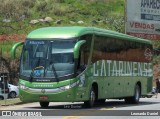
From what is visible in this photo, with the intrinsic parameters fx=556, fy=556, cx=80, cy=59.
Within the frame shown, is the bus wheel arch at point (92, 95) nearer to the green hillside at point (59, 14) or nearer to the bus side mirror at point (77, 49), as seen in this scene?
the bus side mirror at point (77, 49)

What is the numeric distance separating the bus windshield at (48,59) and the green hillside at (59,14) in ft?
112

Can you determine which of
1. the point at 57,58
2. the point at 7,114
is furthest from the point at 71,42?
the point at 7,114

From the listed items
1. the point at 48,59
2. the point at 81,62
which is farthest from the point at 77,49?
the point at 48,59

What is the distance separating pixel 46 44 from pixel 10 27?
37.0 m

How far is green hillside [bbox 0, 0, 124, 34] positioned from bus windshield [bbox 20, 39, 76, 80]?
112 feet

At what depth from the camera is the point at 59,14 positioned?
71000mm

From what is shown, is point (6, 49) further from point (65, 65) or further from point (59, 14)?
point (65, 65)

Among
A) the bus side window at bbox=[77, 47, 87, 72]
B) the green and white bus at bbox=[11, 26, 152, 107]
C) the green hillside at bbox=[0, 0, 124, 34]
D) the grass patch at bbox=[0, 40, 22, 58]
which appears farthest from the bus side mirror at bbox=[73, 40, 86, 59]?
the green hillside at bbox=[0, 0, 124, 34]

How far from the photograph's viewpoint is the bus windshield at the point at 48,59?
74.0 ft

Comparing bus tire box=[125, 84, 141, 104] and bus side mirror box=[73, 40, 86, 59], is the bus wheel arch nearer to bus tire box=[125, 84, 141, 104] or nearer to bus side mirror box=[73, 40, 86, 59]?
bus side mirror box=[73, 40, 86, 59]

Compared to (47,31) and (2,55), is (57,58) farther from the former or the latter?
(2,55)

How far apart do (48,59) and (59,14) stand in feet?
160

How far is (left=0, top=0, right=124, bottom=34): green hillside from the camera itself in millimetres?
61175

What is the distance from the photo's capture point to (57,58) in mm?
22609
